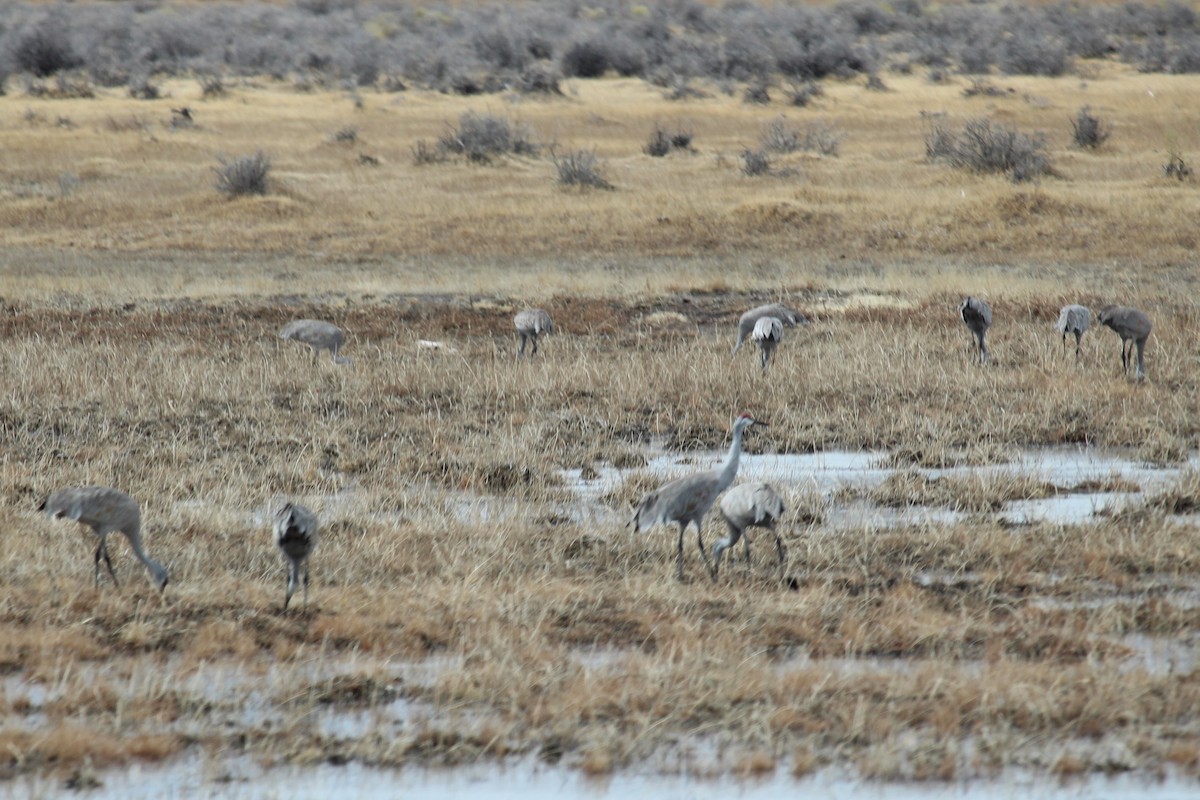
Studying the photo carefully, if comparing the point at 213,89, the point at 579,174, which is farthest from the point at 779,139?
the point at 213,89

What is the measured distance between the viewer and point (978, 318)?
42.3ft

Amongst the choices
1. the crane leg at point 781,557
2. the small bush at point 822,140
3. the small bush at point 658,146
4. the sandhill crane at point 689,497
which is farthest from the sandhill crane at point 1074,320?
the small bush at point 658,146

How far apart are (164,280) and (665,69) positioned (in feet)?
112

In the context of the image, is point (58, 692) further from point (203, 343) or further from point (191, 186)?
point (191, 186)

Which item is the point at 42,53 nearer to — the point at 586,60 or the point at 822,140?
the point at 586,60

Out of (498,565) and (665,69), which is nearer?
(498,565)

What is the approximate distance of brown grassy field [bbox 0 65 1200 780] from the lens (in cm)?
531

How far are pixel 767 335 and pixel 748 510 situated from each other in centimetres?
581

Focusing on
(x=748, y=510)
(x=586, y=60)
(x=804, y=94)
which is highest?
(x=586, y=60)

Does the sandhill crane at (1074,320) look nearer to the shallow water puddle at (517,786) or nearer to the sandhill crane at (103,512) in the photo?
the shallow water puddle at (517,786)

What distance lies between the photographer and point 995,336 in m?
14.4

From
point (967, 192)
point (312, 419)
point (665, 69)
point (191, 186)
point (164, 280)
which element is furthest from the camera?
point (665, 69)

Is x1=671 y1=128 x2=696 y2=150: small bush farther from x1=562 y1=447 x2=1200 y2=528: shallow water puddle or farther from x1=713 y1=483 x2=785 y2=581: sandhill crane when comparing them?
x1=713 y1=483 x2=785 y2=581: sandhill crane

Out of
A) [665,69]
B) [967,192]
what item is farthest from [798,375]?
[665,69]
